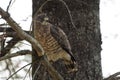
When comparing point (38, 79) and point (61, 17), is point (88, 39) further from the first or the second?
point (38, 79)

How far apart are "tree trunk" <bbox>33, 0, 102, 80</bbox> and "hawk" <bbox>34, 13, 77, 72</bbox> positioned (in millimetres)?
41

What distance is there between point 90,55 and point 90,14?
0.28 m

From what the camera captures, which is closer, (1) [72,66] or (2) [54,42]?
(1) [72,66]

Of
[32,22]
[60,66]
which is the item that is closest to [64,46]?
[60,66]

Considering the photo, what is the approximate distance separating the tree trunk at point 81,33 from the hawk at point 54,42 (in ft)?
0.14

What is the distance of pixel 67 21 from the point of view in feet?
8.94

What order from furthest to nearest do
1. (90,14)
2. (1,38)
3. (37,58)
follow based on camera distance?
(90,14)
(37,58)
(1,38)

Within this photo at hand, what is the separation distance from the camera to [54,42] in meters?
2.93

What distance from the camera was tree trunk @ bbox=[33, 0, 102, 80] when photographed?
269cm

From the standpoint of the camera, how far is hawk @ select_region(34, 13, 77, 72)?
8.84 feet

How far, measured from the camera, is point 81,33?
2723 mm

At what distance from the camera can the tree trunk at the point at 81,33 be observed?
8.83ft

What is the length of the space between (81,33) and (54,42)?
0.91ft

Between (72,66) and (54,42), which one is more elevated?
(54,42)
